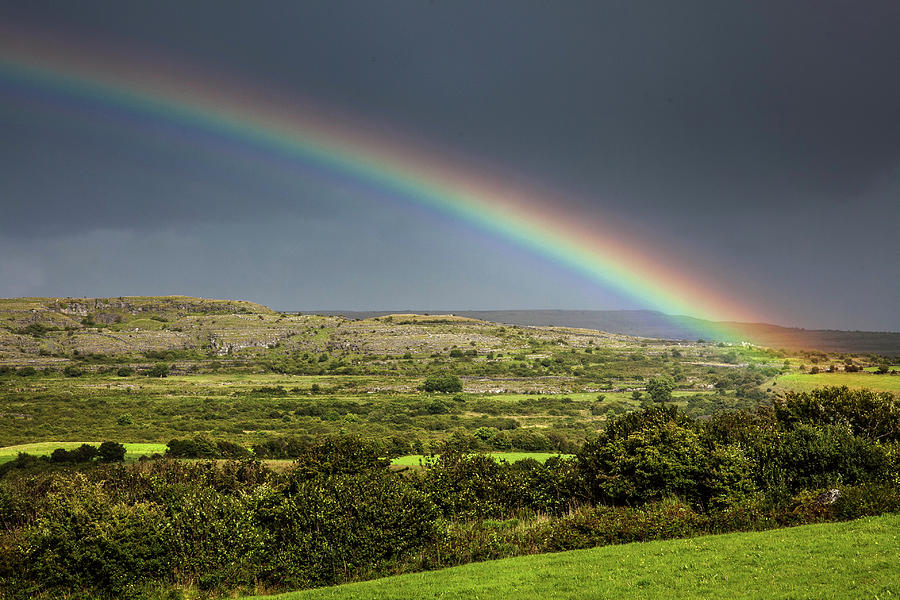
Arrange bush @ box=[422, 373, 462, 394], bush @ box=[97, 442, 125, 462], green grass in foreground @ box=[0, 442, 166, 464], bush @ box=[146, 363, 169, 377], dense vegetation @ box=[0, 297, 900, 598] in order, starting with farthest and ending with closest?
1. bush @ box=[146, 363, 169, 377]
2. bush @ box=[422, 373, 462, 394]
3. green grass in foreground @ box=[0, 442, 166, 464]
4. bush @ box=[97, 442, 125, 462]
5. dense vegetation @ box=[0, 297, 900, 598]

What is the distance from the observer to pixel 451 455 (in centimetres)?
3481

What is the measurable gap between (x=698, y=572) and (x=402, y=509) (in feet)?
35.8

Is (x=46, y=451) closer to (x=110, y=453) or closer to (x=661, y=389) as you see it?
(x=110, y=453)

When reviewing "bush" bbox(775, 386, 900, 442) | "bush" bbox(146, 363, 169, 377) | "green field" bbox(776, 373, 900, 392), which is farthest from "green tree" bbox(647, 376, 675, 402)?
"bush" bbox(146, 363, 169, 377)

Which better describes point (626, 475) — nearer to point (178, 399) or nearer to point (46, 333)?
point (178, 399)

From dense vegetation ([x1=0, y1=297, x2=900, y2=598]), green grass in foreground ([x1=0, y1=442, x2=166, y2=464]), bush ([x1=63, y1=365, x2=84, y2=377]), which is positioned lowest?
bush ([x1=63, y1=365, x2=84, y2=377])

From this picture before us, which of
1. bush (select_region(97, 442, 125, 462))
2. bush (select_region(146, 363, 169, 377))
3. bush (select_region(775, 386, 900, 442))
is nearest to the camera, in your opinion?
bush (select_region(775, 386, 900, 442))

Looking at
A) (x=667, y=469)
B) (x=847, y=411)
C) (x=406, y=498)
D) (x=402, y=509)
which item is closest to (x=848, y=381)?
(x=847, y=411)

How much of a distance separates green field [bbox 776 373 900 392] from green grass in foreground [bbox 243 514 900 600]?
40.3 meters

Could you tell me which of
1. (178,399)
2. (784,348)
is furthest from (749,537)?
(178,399)

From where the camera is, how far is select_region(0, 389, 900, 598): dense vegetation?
66.5 feet

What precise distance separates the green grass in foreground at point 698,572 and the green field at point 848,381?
4033 cm

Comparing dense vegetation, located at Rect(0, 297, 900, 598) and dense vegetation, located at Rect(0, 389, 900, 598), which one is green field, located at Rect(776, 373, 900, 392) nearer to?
dense vegetation, located at Rect(0, 297, 900, 598)

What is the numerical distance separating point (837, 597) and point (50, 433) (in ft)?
322
